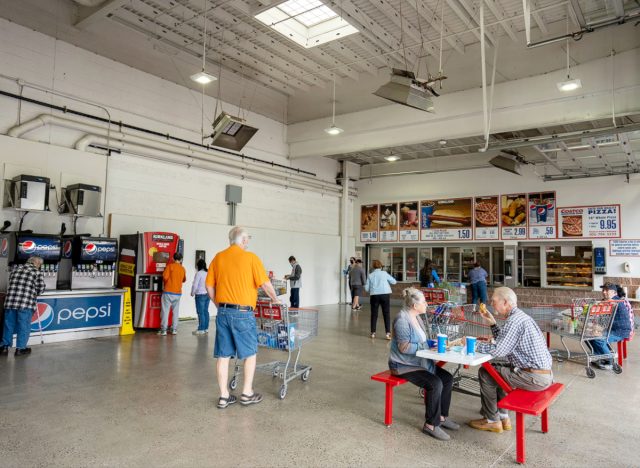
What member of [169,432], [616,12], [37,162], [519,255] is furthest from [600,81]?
[37,162]

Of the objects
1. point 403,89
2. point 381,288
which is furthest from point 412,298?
point 381,288

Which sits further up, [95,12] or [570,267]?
[95,12]

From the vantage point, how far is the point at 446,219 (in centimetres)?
1427

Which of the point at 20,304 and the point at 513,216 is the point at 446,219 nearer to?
the point at 513,216

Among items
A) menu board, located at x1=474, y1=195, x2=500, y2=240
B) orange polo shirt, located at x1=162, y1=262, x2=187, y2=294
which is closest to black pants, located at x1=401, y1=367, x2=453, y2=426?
orange polo shirt, located at x1=162, y1=262, x2=187, y2=294

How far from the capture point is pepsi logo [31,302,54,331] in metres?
7.05

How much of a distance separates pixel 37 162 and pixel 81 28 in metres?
2.48

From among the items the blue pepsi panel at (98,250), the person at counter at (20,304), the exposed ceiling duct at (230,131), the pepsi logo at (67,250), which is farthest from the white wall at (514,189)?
the person at counter at (20,304)

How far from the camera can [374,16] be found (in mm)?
7422

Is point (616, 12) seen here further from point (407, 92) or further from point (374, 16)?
point (374, 16)

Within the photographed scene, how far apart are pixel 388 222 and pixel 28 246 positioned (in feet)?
36.1

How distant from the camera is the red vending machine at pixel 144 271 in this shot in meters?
8.63

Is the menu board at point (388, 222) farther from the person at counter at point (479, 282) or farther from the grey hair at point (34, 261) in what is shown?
the grey hair at point (34, 261)

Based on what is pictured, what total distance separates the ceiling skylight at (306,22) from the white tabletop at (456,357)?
545cm
